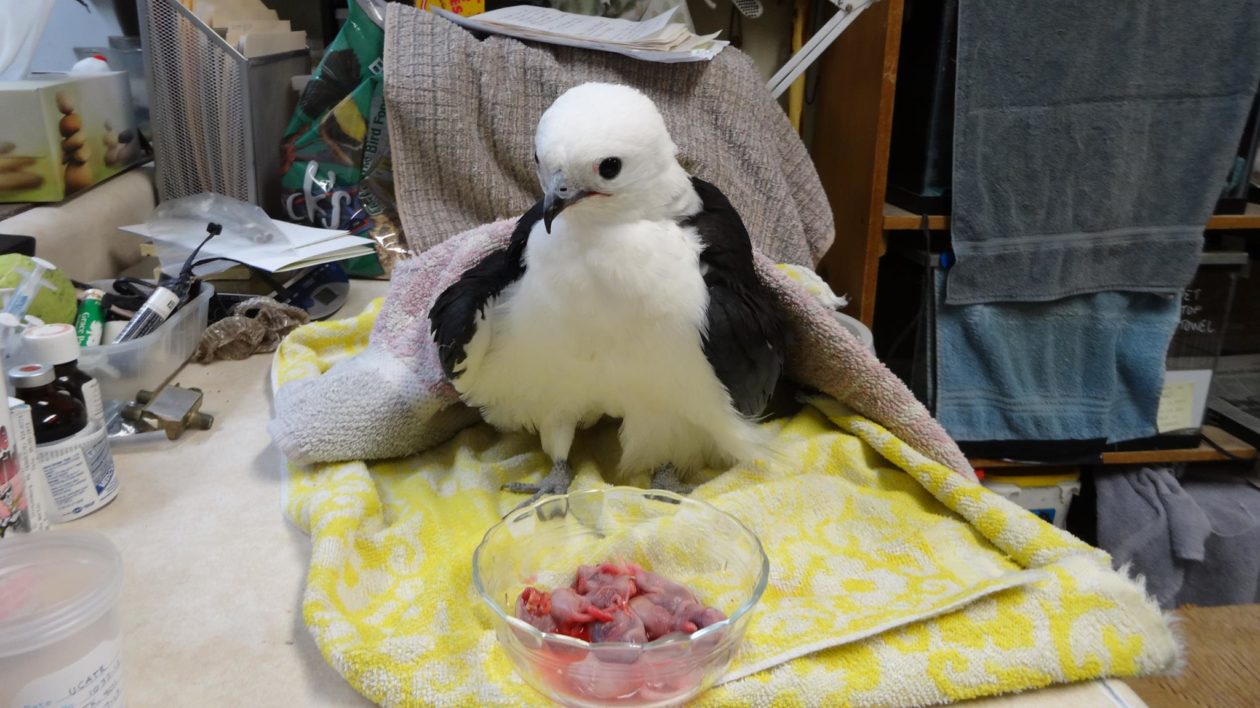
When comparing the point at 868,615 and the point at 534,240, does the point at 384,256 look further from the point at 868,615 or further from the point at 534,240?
the point at 868,615

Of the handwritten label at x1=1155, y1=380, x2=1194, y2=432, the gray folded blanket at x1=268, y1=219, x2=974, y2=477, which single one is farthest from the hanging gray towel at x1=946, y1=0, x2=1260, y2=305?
the gray folded blanket at x1=268, y1=219, x2=974, y2=477

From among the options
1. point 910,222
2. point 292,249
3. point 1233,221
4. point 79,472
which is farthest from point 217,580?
point 1233,221

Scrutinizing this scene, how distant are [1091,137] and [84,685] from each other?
1.51 m

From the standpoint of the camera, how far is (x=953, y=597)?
631mm

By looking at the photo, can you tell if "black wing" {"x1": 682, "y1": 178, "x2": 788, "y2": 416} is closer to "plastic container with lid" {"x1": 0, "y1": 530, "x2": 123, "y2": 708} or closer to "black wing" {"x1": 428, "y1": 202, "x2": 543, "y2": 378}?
"black wing" {"x1": 428, "y1": 202, "x2": 543, "y2": 378}

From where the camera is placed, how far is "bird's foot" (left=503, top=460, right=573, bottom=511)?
892 millimetres

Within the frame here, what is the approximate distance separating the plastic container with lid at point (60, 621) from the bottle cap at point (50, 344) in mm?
281

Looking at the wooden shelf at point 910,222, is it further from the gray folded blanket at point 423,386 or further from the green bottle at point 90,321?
the green bottle at point 90,321

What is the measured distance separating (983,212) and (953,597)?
3.14 ft

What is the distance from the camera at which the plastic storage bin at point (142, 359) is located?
34.9 inches

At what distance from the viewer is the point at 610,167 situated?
0.74 metres

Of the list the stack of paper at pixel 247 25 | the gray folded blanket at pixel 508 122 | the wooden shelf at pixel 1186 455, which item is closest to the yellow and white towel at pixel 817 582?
the gray folded blanket at pixel 508 122

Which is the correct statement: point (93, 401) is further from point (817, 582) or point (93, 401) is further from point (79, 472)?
point (817, 582)

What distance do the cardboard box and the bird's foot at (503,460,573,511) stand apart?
829mm
